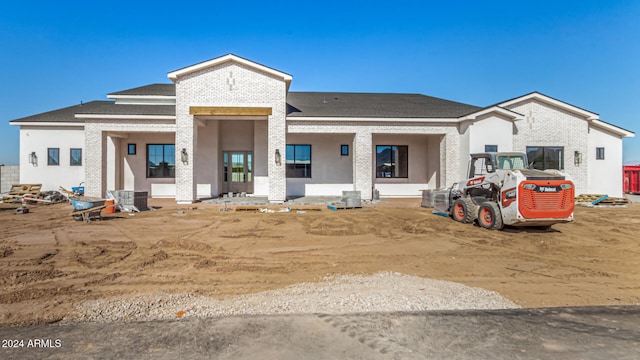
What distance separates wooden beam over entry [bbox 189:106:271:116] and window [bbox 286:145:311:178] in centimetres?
344

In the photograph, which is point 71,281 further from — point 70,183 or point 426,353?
point 70,183

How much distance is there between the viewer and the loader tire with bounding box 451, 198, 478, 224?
10.1 meters

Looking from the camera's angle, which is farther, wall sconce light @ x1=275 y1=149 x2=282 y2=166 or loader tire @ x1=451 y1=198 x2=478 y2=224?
wall sconce light @ x1=275 y1=149 x2=282 y2=166

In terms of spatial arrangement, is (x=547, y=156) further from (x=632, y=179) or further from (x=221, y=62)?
(x=221, y=62)

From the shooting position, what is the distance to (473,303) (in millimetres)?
4078

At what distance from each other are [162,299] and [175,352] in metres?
1.53

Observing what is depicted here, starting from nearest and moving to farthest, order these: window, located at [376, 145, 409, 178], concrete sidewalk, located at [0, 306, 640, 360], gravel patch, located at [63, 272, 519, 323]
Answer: concrete sidewalk, located at [0, 306, 640, 360] → gravel patch, located at [63, 272, 519, 323] → window, located at [376, 145, 409, 178]

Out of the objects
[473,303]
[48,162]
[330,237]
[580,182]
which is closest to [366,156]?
[330,237]

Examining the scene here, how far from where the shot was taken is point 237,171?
19.2 m

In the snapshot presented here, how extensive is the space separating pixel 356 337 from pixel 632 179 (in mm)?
31770

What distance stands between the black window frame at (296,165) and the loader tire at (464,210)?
32.2ft

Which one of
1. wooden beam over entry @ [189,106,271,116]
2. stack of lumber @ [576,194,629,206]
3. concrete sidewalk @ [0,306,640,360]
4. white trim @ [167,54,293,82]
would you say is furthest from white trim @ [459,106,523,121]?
concrete sidewalk @ [0,306,640,360]

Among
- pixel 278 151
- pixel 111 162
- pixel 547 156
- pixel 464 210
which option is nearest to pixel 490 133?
pixel 547 156

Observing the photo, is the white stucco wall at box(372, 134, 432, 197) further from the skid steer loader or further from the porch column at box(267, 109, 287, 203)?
the skid steer loader
